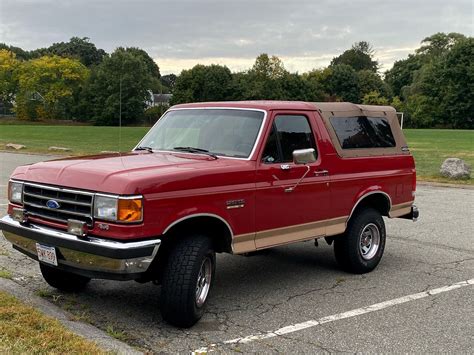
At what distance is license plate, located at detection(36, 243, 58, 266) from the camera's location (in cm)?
459

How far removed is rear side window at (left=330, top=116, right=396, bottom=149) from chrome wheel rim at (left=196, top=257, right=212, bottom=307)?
2362 mm

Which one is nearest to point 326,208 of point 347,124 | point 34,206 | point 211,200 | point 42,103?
point 347,124

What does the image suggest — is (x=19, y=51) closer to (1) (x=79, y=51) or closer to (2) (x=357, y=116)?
(1) (x=79, y=51)

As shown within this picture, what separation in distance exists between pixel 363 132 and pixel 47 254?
4034mm

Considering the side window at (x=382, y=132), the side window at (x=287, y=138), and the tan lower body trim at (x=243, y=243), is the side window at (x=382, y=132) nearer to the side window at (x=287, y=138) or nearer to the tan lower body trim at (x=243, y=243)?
the side window at (x=287, y=138)

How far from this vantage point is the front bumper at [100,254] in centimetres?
422

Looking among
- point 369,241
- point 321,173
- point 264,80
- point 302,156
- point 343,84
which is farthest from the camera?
point 343,84

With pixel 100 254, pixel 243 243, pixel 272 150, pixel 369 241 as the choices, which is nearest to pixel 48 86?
pixel 369 241

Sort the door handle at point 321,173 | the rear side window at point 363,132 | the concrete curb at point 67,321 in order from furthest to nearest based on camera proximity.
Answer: the rear side window at point 363,132 → the door handle at point 321,173 → the concrete curb at point 67,321

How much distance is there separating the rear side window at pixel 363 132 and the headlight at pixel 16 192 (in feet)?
11.3

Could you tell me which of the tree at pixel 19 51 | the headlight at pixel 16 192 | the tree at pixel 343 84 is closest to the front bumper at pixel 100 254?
the headlight at pixel 16 192

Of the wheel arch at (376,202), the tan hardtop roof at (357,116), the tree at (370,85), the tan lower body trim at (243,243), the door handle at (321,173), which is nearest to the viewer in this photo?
the tan lower body trim at (243,243)

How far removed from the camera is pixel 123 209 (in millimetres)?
4234

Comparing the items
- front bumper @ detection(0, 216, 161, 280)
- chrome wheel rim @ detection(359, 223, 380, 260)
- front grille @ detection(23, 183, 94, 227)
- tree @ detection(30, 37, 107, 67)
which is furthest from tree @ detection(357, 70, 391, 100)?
front bumper @ detection(0, 216, 161, 280)
